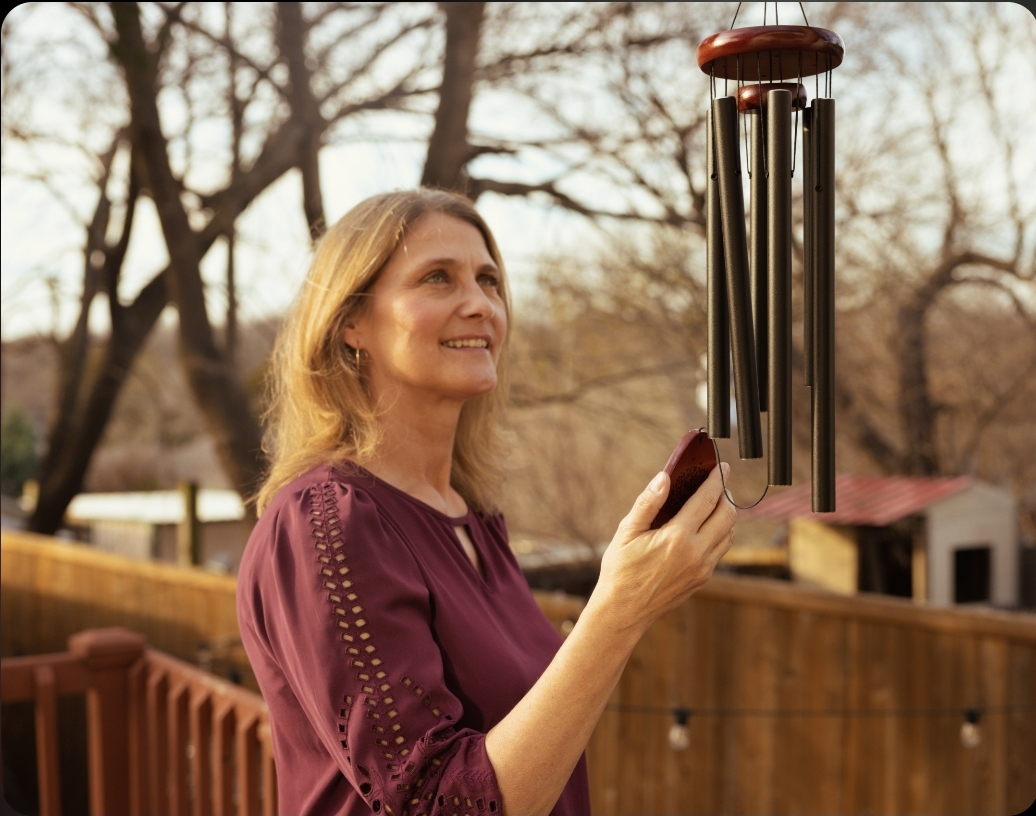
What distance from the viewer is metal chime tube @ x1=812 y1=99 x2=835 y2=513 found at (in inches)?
41.0

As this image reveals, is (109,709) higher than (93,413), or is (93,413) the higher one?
(93,413)

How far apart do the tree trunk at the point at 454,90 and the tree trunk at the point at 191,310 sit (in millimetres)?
→ 1316

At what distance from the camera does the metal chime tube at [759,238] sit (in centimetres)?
107

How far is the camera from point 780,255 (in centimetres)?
105

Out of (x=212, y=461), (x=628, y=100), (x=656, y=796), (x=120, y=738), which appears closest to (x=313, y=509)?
(x=120, y=738)

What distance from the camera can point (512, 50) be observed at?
5094mm

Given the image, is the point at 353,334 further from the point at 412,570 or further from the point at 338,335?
the point at 412,570

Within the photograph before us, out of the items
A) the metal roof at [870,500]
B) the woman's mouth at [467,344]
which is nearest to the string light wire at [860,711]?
the metal roof at [870,500]

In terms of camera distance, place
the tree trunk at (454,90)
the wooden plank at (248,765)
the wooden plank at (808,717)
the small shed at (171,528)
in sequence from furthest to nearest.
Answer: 1. the small shed at (171,528)
2. the tree trunk at (454,90)
3. the wooden plank at (808,717)
4. the wooden plank at (248,765)

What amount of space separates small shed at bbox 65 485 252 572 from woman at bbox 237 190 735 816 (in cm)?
486

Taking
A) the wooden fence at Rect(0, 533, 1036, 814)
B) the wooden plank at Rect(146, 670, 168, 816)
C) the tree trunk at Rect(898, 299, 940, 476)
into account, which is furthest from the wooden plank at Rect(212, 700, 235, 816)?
the tree trunk at Rect(898, 299, 940, 476)

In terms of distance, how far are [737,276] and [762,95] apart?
202mm

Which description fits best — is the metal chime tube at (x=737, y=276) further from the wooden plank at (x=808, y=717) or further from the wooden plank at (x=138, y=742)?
the wooden plank at (x=808, y=717)

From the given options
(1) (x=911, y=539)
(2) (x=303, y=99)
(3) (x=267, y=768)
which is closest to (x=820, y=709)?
(1) (x=911, y=539)
